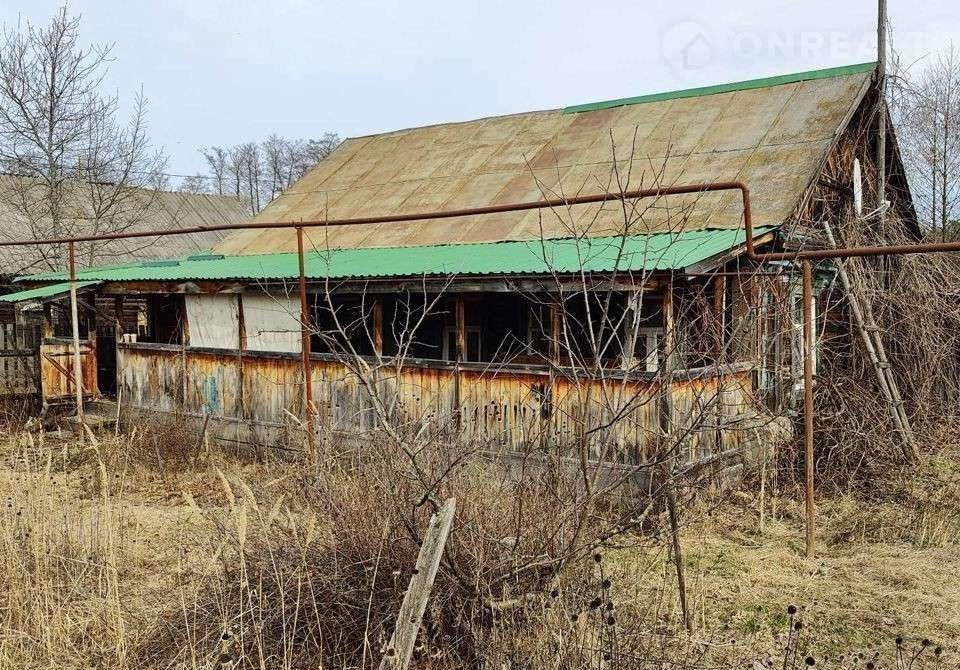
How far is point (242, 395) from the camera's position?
459 inches

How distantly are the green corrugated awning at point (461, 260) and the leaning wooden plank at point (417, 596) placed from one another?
3372mm

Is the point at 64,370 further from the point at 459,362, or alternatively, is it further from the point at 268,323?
the point at 459,362

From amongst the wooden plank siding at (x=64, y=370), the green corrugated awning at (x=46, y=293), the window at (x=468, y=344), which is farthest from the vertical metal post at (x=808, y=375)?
the wooden plank siding at (x=64, y=370)

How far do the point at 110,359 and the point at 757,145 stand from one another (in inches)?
525

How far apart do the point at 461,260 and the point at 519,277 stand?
1.69 meters

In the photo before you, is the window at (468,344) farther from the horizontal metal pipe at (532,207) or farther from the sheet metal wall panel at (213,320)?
the horizontal metal pipe at (532,207)

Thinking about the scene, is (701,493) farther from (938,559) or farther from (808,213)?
(808,213)

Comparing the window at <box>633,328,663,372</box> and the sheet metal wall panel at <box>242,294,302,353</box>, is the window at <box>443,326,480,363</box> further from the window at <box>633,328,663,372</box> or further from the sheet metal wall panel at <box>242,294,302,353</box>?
the window at <box>633,328,663,372</box>

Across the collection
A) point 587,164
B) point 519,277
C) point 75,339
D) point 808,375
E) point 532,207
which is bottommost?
point 808,375

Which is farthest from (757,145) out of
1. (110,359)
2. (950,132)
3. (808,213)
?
(950,132)

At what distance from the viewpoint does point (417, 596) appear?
389cm

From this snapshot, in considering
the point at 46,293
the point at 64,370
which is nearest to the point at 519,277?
the point at 64,370

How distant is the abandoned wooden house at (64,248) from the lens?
16.5m

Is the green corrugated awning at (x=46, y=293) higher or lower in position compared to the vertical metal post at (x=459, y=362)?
higher
